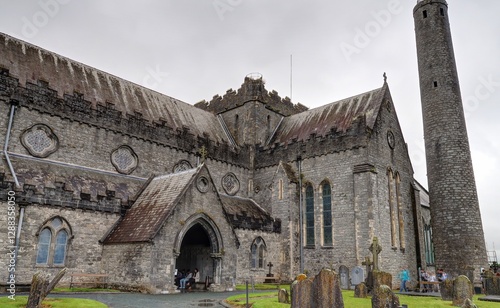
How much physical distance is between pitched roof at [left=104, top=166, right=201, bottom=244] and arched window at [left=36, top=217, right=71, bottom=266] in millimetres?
1912

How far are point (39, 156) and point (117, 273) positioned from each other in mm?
7578

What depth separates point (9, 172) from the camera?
62.5ft

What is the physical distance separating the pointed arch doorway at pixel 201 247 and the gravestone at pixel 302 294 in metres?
9.66

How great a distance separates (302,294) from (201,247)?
47.1ft

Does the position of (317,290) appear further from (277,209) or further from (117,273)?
(277,209)

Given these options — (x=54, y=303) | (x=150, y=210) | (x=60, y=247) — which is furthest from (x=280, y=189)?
(x=54, y=303)

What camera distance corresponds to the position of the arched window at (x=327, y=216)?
89.6 feet

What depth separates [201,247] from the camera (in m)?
24.2

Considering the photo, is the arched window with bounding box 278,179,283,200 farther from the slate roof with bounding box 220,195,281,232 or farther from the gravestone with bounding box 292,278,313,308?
the gravestone with bounding box 292,278,313,308

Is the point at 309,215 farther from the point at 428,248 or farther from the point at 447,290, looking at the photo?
the point at 428,248

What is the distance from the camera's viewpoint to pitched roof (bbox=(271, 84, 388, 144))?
28984mm

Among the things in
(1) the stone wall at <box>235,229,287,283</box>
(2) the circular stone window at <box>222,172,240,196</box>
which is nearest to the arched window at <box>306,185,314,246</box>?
(1) the stone wall at <box>235,229,287,283</box>

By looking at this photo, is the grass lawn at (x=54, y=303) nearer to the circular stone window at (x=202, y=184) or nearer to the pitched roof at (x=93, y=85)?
the circular stone window at (x=202, y=184)

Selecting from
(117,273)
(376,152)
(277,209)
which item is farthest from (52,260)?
(376,152)
